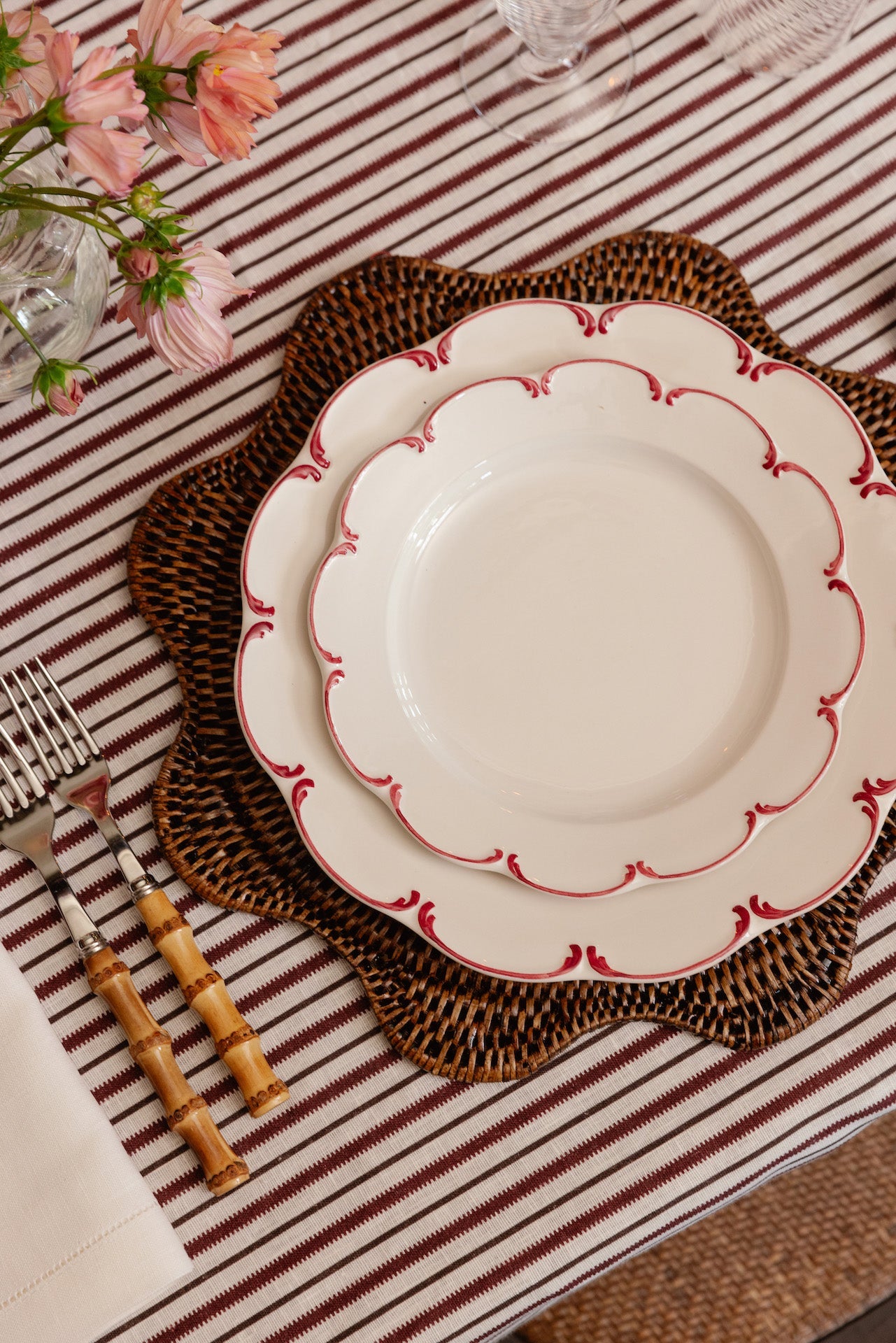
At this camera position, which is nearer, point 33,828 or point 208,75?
point 208,75

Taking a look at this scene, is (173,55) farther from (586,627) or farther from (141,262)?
(586,627)

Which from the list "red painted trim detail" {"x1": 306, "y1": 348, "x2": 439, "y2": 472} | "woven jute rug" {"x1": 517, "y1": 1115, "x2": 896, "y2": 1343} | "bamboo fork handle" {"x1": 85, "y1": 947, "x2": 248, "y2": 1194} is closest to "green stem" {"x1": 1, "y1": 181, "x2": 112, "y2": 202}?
"red painted trim detail" {"x1": 306, "y1": 348, "x2": 439, "y2": 472}

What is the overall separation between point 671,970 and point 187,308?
1.43 feet

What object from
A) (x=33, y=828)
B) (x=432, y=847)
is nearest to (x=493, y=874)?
(x=432, y=847)

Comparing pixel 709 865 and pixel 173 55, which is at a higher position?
pixel 173 55

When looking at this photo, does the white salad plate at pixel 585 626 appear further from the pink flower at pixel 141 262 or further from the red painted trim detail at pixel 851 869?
the pink flower at pixel 141 262

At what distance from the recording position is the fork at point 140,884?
0.59 metres

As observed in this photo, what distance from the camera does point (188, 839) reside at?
23.8 inches

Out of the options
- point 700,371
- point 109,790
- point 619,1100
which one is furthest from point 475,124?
point 619,1100

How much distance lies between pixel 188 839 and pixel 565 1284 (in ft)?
1.19

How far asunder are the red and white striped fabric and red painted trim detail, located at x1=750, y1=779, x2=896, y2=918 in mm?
75

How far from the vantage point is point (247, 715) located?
0.58 metres

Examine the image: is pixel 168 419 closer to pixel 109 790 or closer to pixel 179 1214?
pixel 109 790

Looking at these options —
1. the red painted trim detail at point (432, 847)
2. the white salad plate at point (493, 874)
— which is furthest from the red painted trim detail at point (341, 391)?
the red painted trim detail at point (432, 847)
